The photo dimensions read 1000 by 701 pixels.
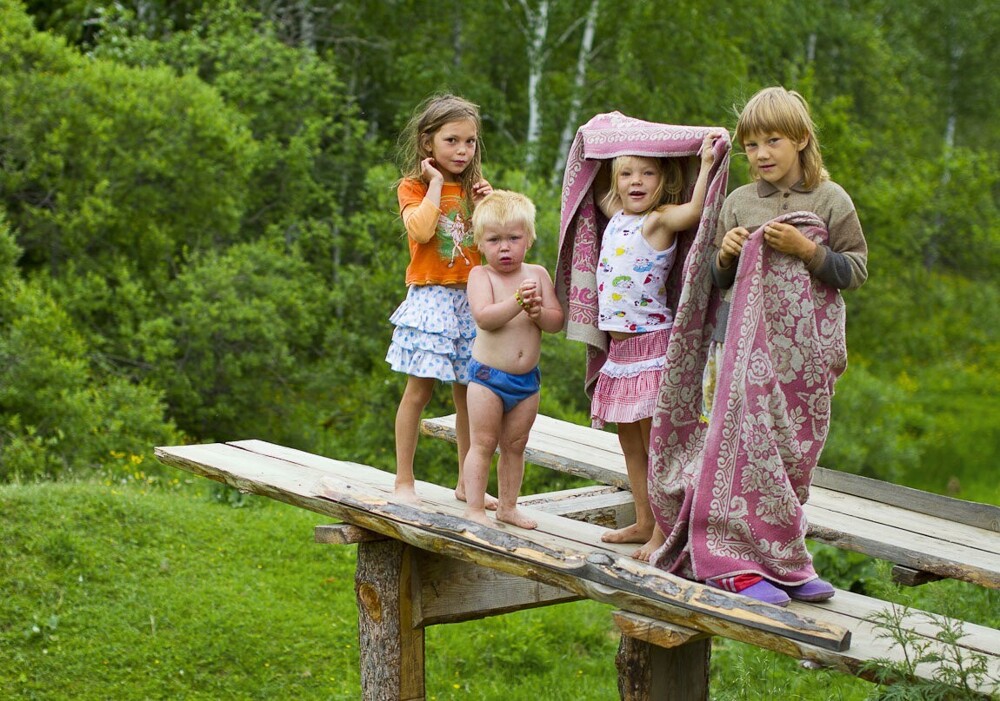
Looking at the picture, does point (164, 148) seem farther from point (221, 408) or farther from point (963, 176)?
point (963, 176)

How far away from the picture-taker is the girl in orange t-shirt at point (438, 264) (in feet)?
16.9

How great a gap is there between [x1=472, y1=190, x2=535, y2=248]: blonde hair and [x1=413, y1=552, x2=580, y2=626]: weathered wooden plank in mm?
1277

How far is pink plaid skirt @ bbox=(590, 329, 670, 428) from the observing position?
4.51m

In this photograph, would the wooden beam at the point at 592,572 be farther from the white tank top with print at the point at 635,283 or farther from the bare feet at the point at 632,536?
the white tank top with print at the point at 635,283

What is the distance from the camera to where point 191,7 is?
16.5m

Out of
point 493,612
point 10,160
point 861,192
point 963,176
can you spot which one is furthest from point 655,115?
point 493,612

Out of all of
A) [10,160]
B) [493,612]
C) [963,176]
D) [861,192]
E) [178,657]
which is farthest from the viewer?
[963,176]

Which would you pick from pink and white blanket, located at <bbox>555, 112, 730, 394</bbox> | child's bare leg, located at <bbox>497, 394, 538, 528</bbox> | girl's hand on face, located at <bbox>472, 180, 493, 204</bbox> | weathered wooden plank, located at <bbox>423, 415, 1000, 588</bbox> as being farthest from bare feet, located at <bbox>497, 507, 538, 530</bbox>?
girl's hand on face, located at <bbox>472, 180, 493, 204</bbox>

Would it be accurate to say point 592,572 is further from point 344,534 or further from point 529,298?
point 344,534

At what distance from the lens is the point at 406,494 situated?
520 cm

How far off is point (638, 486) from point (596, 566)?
704 mm

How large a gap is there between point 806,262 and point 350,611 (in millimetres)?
4223

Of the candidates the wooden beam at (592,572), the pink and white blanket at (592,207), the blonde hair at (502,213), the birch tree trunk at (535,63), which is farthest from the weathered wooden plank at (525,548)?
the birch tree trunk at (535,63)

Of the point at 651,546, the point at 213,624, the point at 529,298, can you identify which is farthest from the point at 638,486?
the point at 213,624
